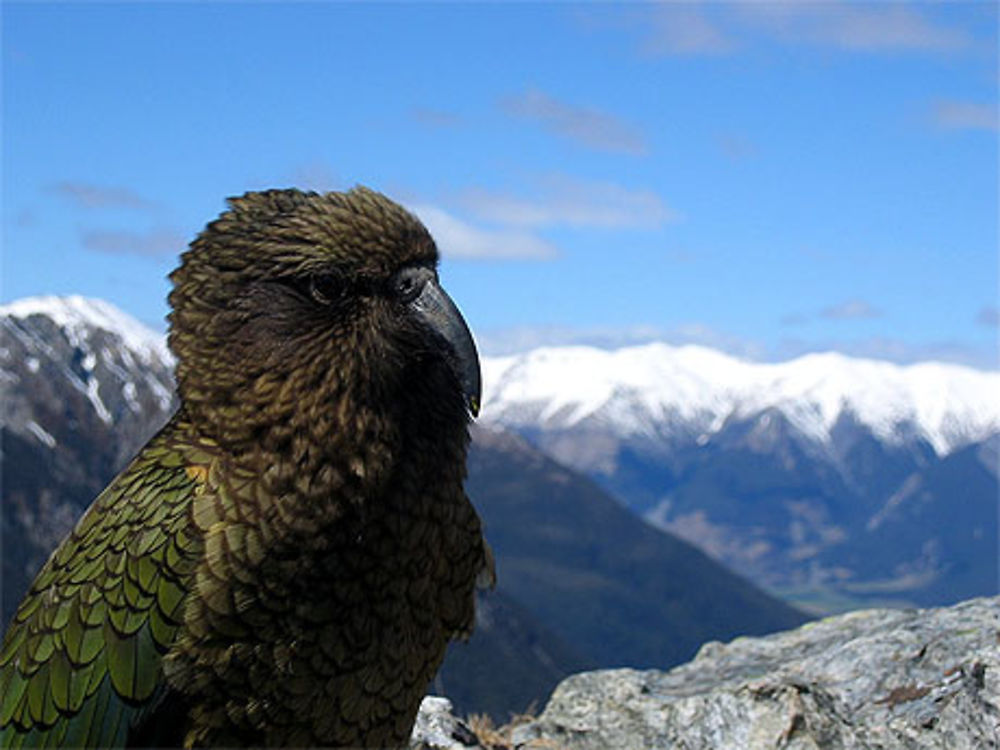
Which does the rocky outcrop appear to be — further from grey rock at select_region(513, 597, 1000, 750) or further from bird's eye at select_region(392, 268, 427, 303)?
bird's eye at select_region(392, 268, 427, 303)

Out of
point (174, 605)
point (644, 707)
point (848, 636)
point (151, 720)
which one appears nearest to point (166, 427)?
point (174, 605)

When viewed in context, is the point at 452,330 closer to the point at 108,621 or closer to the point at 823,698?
the point at 108,621

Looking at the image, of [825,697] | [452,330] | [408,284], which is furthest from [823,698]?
[408,284]

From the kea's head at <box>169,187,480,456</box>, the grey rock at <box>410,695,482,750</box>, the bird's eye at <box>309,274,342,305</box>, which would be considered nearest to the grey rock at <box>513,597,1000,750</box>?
the grey rock at <box>410,695,482,750</box>

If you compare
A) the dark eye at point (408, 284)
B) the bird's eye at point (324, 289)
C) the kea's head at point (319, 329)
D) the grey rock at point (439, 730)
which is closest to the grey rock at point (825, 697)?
the grey rock at point (439, 730)

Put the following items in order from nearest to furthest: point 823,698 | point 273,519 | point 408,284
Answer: point 273,519 < point 408,284 < point 823,698

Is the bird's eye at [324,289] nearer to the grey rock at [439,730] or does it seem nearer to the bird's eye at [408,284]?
the bird's eye at [408,284]

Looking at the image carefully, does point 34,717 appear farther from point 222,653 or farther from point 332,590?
point 332,590
